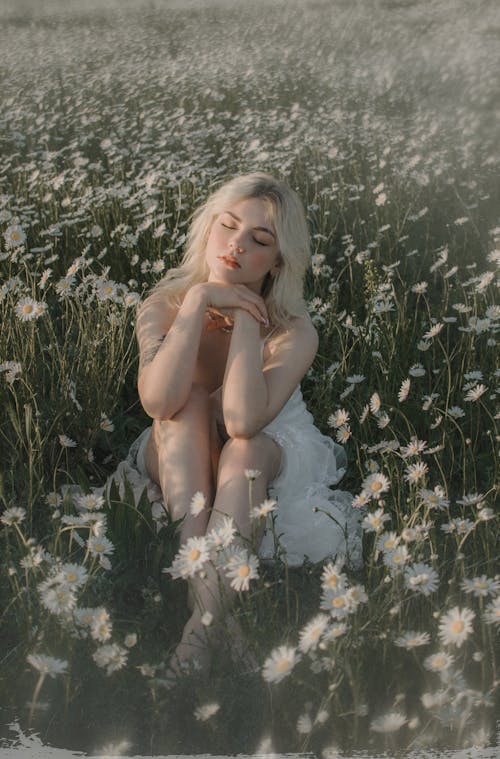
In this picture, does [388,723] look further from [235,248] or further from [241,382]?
[235,248]

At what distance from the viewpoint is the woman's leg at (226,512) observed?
1.90 m

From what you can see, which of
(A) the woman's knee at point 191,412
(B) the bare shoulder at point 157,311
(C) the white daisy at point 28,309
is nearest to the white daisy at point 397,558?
(A) the woman's knee at point 191,412

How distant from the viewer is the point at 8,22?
176 inches

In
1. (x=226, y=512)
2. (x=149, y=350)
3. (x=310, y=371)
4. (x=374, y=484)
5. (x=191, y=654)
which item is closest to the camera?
(x=191, y=654)

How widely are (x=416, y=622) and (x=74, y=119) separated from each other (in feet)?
14.0

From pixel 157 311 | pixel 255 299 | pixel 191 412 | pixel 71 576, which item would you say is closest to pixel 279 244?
pixel 255 299

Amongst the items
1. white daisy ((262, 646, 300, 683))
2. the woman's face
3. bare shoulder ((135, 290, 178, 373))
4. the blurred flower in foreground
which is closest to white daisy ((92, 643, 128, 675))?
white daisy ((262, 646, 300, 683))

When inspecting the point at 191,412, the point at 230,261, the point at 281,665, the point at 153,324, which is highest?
the point at 230,261

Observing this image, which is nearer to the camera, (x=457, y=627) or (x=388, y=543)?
(x=457, y=627)

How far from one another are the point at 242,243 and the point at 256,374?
40cm

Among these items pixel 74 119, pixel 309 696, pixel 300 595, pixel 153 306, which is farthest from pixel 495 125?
pixel 309 696

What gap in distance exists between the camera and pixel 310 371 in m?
3.37

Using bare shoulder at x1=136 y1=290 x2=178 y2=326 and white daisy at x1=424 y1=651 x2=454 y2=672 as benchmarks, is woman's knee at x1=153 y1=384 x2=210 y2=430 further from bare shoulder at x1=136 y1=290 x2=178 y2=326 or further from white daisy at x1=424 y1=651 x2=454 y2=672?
white daisy at x1=424 y1=651 x2=454 y2=672

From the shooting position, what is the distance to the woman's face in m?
2.55
